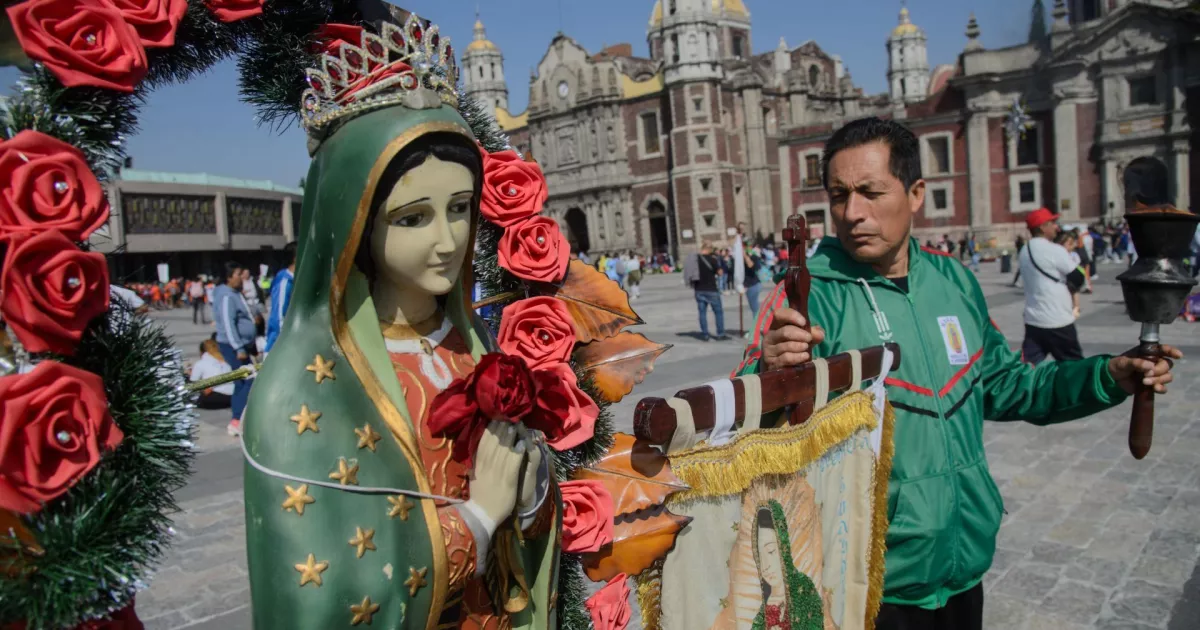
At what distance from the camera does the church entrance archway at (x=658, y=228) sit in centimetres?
4891

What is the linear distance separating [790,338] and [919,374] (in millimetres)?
665

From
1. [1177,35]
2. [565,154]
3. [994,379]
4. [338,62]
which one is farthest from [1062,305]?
[565,154]

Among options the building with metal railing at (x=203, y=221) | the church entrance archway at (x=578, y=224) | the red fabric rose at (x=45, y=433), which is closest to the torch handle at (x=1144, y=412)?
the red fabric rose at (x=45, y=433)

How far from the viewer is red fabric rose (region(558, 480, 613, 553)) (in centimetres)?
203

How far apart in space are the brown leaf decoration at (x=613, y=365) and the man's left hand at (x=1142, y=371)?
1.50 meters

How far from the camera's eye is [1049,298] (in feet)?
24.6

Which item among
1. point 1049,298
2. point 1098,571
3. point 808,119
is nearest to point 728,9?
point 808,119

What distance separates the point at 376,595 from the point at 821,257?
1.94 metres

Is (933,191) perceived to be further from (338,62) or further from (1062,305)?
(338,62)

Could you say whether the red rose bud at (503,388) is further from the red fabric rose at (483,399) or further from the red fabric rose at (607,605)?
the red fabric rose at (607,605)

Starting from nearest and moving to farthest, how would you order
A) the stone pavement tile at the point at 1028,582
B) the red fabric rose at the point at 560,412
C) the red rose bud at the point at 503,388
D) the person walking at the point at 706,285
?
the red rose bud at the point at 503,388 < the red fabric rose at the point at 560,412 < the stone pavement tile at the point at 1028,582 < the person walking at the point at 706,285

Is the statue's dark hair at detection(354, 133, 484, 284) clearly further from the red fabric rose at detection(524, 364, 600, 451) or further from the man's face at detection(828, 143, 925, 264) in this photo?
the man's face at detection(828, 143, 925, 264)

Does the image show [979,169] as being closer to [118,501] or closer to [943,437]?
[943,437]

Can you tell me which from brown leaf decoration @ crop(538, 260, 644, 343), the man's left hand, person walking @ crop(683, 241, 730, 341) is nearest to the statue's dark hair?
brown leaf decoration @ crop(538, 260, 644, 343)
